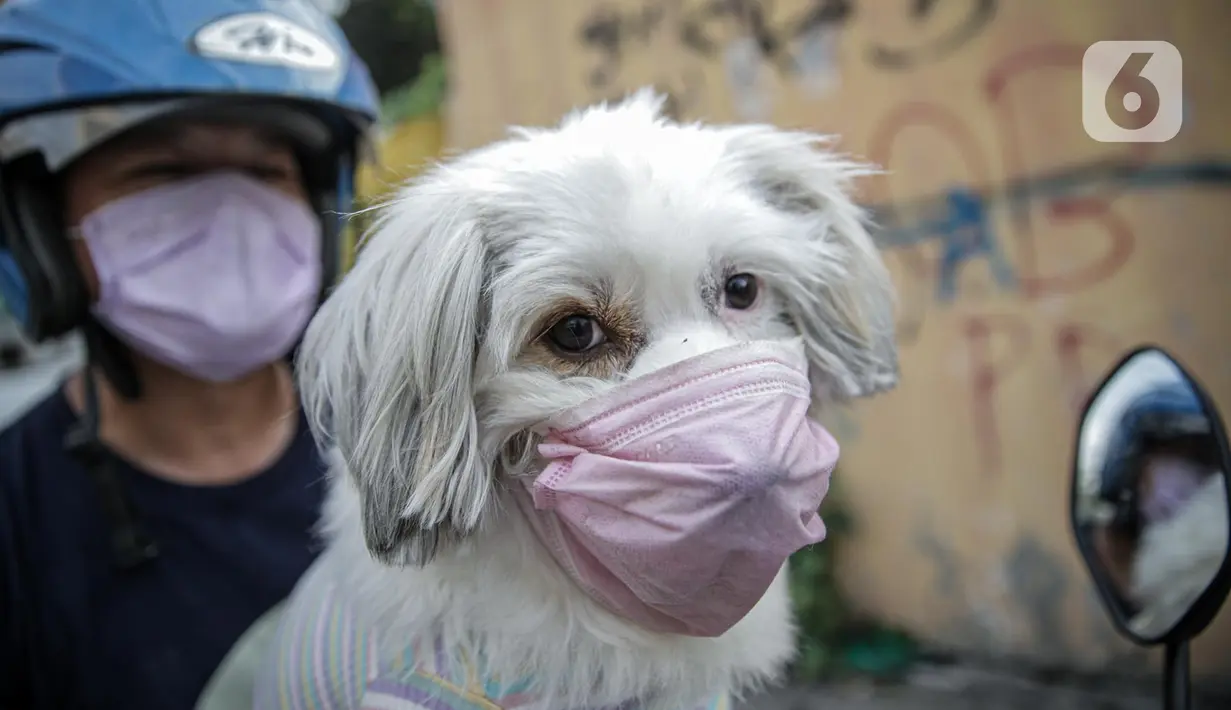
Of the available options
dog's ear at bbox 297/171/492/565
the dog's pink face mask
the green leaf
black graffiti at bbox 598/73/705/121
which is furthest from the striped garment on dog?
the green leaf

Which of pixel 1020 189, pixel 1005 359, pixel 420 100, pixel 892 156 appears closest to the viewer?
pixel 1020 189

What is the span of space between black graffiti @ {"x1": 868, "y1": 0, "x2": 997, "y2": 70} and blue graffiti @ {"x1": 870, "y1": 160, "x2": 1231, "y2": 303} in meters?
0.62

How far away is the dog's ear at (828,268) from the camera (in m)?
1.62

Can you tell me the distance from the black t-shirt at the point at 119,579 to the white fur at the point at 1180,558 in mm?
1828

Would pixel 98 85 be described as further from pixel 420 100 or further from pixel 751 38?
pixel 420 100

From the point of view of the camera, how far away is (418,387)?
134cm

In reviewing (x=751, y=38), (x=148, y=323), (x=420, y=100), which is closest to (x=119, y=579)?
(x=148, y=323)

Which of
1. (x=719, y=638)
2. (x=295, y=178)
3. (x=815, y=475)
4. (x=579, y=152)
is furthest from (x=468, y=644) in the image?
(x=295, y=178)

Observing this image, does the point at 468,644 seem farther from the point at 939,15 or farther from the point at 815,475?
the point at 939,15

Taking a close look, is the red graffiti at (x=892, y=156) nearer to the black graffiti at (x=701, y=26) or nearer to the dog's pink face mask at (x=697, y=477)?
the black graffiti at (x=701, y=26)

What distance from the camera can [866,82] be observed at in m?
4.09

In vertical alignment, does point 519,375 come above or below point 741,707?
above

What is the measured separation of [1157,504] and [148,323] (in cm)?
221

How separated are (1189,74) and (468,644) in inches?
132
